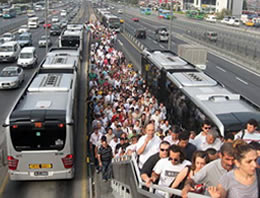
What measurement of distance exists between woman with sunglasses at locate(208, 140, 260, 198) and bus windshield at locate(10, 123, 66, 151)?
6701 millimetres

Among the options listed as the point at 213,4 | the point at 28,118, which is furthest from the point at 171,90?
the point at 213,4

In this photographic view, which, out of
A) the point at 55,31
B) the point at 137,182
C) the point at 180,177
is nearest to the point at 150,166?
the point at 137,182

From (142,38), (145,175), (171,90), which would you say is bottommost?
(142,38)

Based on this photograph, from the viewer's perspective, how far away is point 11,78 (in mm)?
24484

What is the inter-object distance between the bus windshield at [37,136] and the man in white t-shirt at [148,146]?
145 inches

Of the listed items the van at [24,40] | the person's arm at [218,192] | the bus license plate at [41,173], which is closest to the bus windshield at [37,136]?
the bus license plate at [41,173]

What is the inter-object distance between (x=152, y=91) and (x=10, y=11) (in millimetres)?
93790

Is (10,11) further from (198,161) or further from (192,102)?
(198,161)

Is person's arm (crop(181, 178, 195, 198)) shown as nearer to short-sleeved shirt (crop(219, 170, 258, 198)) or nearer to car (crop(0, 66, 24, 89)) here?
short-sleeved shirt (crop(219, 170, 258, 198))

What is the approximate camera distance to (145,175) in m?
5.54

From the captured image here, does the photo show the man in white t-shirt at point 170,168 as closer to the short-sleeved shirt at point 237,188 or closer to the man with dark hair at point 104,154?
the short-sleeved shirt at point 237,188

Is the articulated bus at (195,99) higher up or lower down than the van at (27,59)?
higher up

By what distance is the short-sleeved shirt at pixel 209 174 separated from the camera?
15.7 feet

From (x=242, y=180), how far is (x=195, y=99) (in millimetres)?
8333
